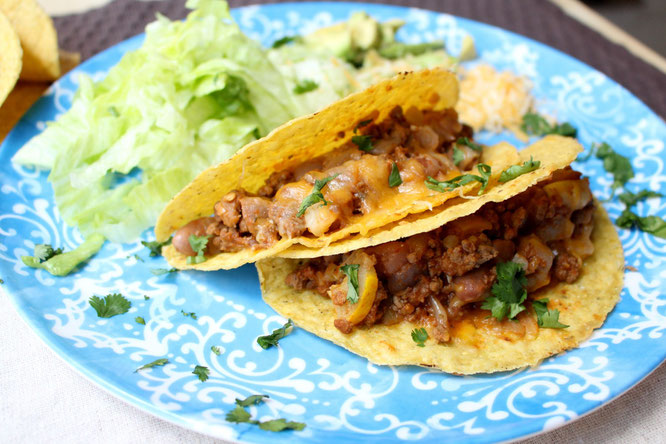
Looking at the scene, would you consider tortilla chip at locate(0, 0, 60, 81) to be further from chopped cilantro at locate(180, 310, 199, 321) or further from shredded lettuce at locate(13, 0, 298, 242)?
chopped cilantro at locate(180, 310, 199, 321)

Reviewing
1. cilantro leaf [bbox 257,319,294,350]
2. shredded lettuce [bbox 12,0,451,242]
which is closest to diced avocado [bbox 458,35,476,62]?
shredded lettuce [bbox 12,0,451,242]

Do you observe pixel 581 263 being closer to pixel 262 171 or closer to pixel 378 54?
pixel 262 171

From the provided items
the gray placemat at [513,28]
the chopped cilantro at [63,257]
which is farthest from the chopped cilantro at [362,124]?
the gray placemat at [513,28]

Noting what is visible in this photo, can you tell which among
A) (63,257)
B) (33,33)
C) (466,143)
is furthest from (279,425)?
(33,33)

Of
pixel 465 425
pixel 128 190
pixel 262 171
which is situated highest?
pixel 262 171

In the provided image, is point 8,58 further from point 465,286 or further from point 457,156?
point 465,286

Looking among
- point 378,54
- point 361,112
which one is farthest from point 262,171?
point 378,54
